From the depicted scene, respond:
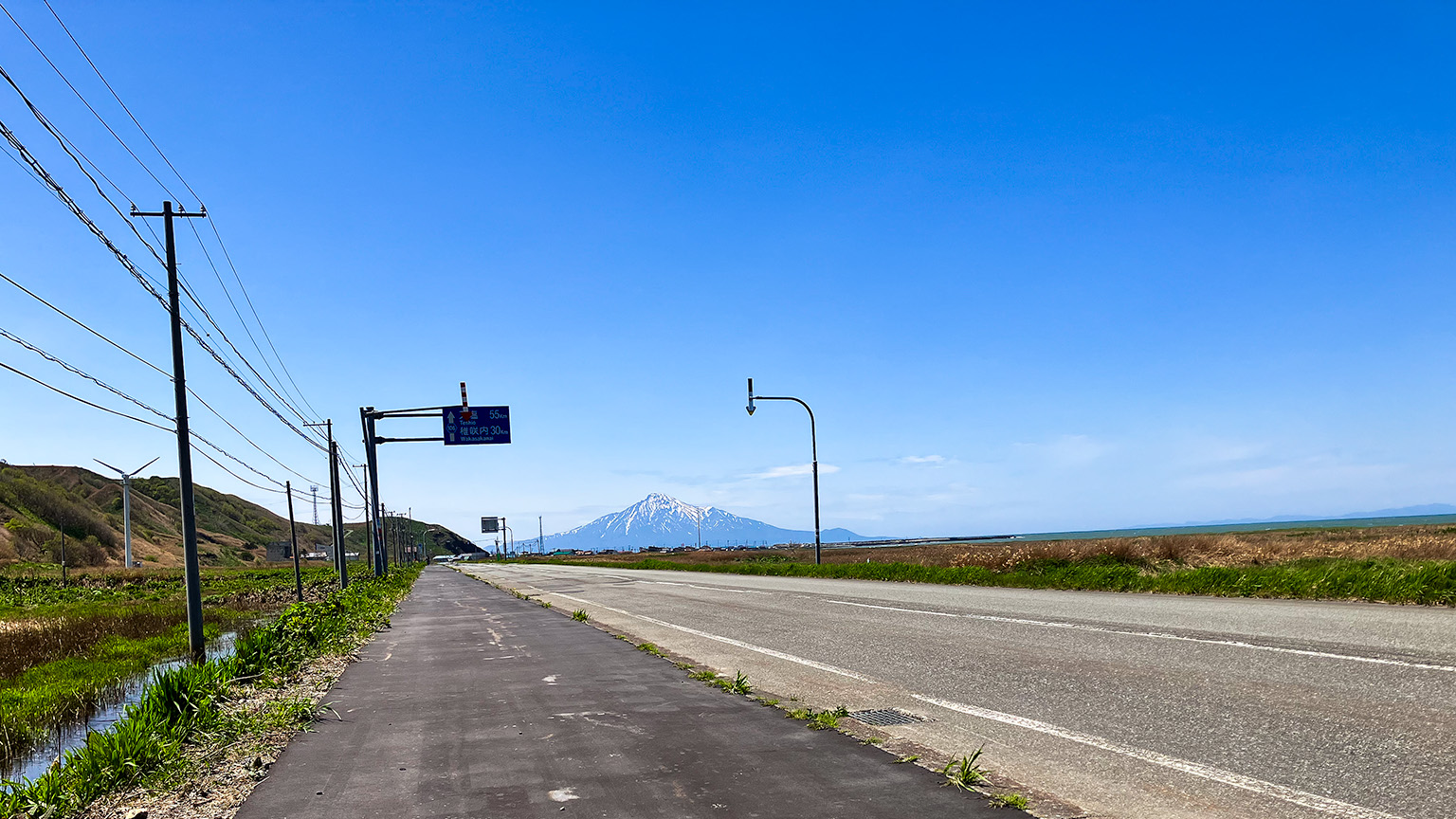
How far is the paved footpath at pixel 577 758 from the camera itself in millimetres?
4789

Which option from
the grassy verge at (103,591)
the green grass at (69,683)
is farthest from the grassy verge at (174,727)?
the grassy verge at (103,591)

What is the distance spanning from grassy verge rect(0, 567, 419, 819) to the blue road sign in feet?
95.8

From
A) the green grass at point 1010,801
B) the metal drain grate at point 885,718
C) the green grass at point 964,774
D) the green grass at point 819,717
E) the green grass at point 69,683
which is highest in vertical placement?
the green grass at point 1010,801

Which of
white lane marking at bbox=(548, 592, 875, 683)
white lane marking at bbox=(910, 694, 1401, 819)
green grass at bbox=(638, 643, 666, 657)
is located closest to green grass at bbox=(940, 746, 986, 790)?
white lane marking at bbox=(910, 694, 1401, 819)

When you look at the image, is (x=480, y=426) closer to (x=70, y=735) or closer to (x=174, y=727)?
(x=70, y=735)

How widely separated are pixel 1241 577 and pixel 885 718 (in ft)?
43.9

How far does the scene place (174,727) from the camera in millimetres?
7117

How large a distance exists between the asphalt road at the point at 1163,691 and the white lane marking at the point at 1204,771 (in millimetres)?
14

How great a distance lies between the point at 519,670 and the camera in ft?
34.4

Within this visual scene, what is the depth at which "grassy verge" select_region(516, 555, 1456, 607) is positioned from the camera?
14133 millimetres

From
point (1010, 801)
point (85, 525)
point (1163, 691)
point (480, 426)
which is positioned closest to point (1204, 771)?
point (1010, 801)

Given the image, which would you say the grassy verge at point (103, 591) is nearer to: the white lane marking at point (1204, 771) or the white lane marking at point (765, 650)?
the white lane marking at point (765, 650)

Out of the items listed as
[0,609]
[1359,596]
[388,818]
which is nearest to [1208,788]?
[388,818]

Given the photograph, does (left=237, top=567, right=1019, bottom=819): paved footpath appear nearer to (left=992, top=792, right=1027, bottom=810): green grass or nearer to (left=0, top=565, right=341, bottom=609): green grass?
(left=992, top=792, right=1027, bottom=810): green grass
